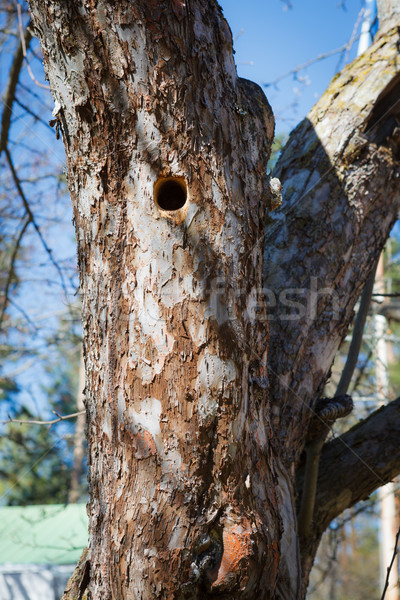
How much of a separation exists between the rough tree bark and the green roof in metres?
5.98

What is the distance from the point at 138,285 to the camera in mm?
1410

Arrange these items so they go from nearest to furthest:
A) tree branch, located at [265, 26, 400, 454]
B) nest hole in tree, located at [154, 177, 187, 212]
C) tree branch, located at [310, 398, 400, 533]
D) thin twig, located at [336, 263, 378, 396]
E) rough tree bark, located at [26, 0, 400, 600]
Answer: rough tree bark, located at [26, 0, 400, 600] → nest hole in tree, located at [154, 177, 187, 212] → tree branch, located at [265, 26, 400, 454] → tree branch, located at [310, 398, 400, 533] → thin twig, located at [336, 263, 378, 396]

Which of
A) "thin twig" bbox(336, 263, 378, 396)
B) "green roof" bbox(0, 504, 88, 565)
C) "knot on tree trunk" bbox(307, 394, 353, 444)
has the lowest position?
"green roof" bbox(0, 504, 88, 565)

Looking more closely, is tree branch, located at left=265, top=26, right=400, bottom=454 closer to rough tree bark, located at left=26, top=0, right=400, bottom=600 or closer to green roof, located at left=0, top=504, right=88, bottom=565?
rough tree bark, located at left=26, top=0, right=400, bottom=600

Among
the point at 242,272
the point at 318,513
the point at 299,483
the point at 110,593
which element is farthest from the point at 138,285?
the point at 318,513

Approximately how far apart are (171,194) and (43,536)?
7.43 m

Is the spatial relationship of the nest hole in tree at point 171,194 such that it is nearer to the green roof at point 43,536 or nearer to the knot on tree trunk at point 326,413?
the knot on tree trunk at point 326,413

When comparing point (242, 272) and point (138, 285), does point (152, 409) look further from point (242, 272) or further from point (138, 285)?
point (242, 272)

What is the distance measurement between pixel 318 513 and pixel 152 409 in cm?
150

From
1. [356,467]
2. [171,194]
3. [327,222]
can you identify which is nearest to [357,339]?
[356,467]

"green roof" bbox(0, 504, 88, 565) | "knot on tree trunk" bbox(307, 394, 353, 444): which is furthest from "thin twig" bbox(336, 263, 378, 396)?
"green roof" bbox(0, 504, 88, 565)

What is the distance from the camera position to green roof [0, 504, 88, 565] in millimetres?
6910

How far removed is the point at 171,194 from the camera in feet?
5.04

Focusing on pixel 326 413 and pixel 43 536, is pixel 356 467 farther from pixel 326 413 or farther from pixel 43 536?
pixel 43 536
